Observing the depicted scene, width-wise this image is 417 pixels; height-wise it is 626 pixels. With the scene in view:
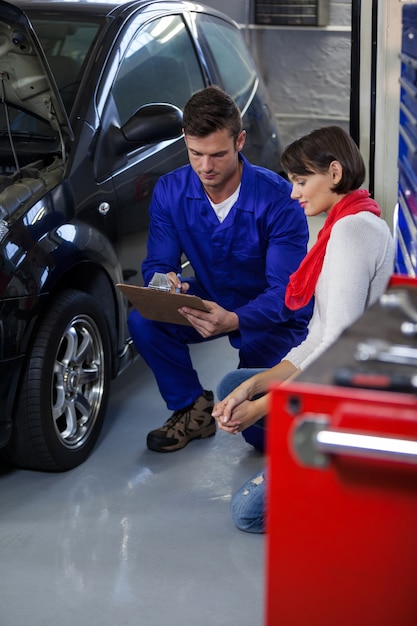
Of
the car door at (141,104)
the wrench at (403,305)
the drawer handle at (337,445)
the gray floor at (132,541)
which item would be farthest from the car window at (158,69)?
the drawer handle at (337,445)

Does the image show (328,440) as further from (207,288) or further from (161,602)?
(207,288)

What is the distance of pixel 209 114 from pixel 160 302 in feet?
2.11

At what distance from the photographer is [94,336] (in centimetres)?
326

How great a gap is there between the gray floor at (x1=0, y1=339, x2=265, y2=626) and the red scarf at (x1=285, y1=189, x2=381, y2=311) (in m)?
0.77

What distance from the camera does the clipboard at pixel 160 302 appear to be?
2.88m

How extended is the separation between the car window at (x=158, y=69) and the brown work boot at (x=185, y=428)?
1.11m

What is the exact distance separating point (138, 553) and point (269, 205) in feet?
4.20

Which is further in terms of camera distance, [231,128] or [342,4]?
[342,4]

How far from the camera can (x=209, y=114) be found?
120 inches

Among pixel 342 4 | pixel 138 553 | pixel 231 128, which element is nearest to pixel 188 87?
pixel 231 128

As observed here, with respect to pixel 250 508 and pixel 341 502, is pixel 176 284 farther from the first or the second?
pixel 341 502

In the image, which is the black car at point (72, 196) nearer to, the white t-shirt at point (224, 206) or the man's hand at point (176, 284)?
the man's hand at point (176, 284)

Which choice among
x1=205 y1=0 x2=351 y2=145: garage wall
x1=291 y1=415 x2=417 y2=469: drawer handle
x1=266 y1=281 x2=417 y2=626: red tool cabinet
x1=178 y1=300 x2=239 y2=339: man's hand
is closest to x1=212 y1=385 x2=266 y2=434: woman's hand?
x1=178 y1=300 x2=239 y2=339: man's hand

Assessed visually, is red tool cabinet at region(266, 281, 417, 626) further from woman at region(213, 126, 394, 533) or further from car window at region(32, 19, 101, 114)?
car window at region(32, 19, 101, 114)
